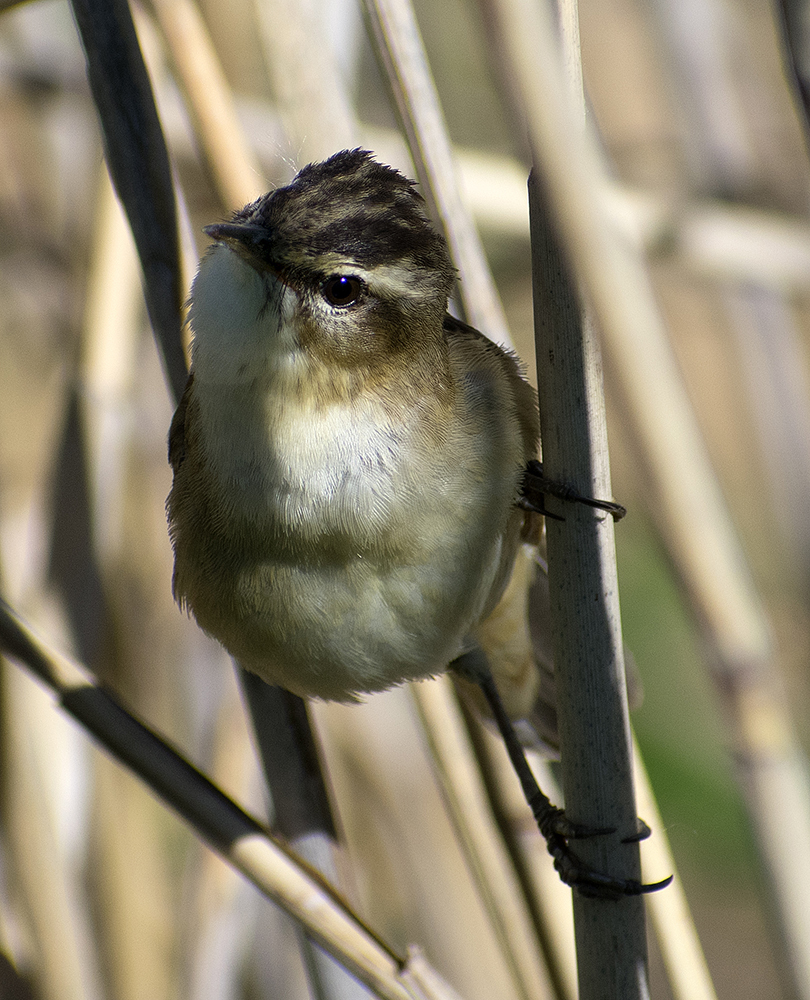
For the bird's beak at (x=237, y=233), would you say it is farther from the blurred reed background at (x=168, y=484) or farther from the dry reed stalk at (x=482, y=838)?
the dry reed stalk at (x=482, y=838)

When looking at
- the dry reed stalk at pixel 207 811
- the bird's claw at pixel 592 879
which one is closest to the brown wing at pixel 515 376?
the bird's claw at pixel 592 879

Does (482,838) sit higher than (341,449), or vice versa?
(341,449)

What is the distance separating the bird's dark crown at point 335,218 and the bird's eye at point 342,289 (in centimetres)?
2

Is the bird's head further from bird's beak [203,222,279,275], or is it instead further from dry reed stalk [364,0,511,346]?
dry reed stalk [364,0,511,346]

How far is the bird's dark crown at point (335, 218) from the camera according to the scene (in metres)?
1.20

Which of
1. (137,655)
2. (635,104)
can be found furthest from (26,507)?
(635,104)

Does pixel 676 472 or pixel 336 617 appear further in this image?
pixel 336 617

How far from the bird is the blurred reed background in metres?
0.20

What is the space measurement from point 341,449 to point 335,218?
0.27 metres

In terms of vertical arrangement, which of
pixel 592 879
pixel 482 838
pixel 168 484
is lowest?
pixel 592 879

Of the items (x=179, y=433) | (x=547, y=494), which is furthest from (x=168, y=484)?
(x=547, y=494)

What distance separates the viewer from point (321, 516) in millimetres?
1280

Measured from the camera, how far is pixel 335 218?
1.20 metres

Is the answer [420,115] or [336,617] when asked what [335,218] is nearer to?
[420,115]
